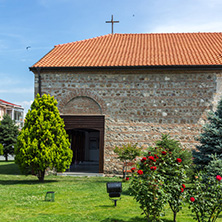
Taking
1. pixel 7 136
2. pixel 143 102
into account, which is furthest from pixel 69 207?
pixel 7 136

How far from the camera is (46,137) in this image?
15.1 metres

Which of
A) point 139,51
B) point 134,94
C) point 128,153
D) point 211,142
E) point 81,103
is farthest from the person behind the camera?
point 139,51

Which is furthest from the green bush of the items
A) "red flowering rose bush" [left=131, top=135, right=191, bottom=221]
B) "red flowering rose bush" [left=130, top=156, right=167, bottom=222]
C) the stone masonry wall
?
"red flowering rose bush" [left=130, top=156, right=167, bottom=222]

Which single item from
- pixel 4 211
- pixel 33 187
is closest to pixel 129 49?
pixel 33 187

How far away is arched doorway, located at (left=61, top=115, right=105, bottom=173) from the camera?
17969 mm

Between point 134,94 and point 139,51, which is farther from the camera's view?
point 139,51

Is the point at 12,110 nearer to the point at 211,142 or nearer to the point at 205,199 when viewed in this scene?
the point at 211,142

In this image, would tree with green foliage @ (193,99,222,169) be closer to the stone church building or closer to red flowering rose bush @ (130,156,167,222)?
the stone church building

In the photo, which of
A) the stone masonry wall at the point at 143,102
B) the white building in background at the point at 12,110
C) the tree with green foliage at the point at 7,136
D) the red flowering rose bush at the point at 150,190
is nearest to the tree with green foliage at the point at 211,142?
the stone masonry wall at the point at 143,102

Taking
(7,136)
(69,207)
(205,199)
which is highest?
(7,136)

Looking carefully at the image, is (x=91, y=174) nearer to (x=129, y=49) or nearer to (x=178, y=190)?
(x=129, y=49)

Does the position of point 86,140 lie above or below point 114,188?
above

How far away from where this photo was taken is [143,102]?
699 inches

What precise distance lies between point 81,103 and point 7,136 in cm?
2064
